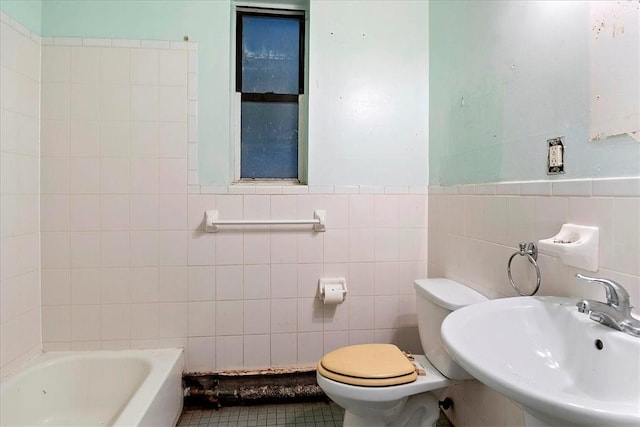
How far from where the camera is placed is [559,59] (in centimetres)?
94

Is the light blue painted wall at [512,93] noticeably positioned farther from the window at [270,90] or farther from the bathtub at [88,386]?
the bathtub at [88,386]

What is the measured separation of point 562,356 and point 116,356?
→ 5.96 feet

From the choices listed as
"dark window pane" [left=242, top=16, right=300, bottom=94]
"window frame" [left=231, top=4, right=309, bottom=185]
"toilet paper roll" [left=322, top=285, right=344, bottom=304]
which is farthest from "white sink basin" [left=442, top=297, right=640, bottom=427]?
"dark window pane" [left=242, top=16, right=300, bottom=94]

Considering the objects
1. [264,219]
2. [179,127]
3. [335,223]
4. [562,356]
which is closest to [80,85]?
[179,127]

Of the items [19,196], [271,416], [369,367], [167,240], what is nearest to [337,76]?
[167,240]

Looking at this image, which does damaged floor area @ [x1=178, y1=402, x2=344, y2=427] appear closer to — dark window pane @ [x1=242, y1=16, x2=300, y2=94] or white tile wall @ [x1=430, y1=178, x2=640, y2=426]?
white tile wall @ [x1=430, y1=178, x2=640, y2=426]

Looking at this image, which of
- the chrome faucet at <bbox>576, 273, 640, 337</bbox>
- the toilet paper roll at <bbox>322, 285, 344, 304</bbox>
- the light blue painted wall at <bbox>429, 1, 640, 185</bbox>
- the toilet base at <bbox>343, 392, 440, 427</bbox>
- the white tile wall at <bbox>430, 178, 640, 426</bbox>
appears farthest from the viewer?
the toilet paper roll at <bbox>322, 285, 344, 304</bbox>

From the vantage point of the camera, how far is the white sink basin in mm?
483

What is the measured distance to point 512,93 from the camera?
1130mm

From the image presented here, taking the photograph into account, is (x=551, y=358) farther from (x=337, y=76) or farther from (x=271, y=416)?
(x=337, y=76)

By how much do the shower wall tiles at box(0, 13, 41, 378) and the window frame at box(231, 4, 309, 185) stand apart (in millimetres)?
928

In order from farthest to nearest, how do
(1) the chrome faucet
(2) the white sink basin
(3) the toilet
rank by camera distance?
(3) the toilet, (1) the chrome faucet, (2) the white sink basin

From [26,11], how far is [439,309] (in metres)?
2.29

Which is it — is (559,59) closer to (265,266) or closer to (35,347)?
(265,266)
